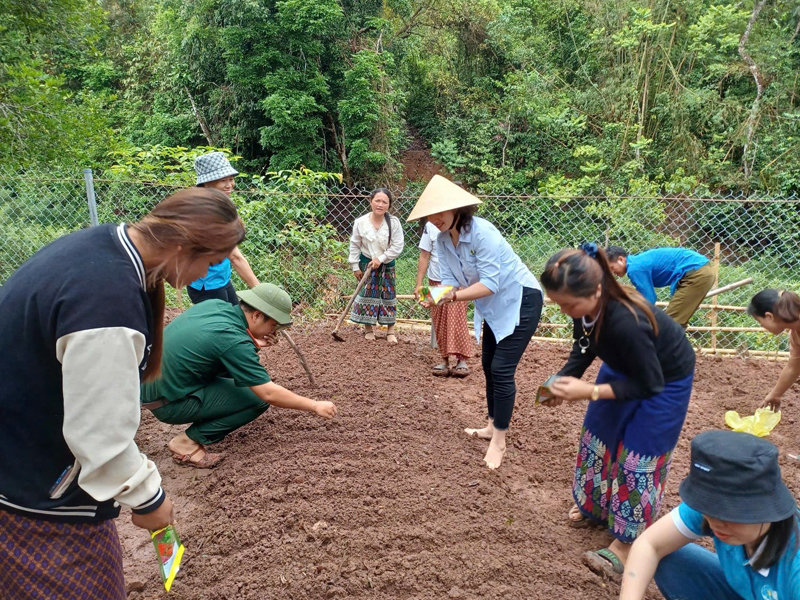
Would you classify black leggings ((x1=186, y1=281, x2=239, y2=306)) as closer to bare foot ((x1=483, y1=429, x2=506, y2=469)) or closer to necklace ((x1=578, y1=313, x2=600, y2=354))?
bare foot ((x1=483, y1=429, x2=506, y2=469))

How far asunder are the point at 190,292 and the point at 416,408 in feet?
5.37

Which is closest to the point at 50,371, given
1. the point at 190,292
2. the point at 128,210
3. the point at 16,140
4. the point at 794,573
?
the point at 794,573

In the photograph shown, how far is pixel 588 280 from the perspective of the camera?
2.02 metres

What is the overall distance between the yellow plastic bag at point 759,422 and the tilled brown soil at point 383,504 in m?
0.21

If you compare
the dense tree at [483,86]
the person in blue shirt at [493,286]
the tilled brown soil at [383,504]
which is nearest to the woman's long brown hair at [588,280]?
the person in blue shirt at [493,286]

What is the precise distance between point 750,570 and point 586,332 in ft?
2.97

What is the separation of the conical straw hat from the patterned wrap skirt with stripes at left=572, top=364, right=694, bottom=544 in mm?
1133

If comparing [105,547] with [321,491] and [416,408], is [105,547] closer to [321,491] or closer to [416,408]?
[321,491]

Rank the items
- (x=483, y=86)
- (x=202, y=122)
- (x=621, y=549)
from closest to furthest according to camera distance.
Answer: (x=621, y=549) → (x=202, y=122) → (x=483, y=86)

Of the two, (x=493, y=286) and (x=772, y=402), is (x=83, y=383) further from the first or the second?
(x=772, y=402)

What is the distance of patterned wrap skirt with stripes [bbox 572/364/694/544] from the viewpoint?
2.21 metres

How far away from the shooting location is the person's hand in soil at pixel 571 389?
214 cm

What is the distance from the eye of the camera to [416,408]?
391 centimetres

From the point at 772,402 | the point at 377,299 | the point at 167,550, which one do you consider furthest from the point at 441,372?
the point at 167,550
